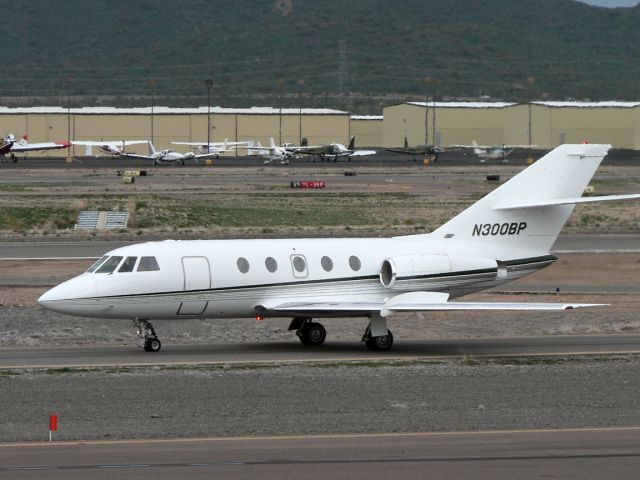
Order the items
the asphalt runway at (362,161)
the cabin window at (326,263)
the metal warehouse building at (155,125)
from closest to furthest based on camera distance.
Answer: the cabin window at (326,263)
the asphalt runway at (362,161)
the metal warehouse building at (155,125)

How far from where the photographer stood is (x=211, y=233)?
5719 centimetres

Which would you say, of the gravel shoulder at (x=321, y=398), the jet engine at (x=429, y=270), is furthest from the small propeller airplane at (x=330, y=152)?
the gravel shoulder at (x=321, y=398)

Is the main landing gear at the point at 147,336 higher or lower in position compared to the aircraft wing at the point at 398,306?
lower

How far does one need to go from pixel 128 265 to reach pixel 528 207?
927cm

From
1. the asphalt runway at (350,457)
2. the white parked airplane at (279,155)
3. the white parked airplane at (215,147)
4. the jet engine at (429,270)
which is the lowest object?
the asphalt runway at (350,457)

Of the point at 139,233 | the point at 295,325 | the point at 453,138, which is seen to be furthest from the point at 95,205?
the point at 453,138

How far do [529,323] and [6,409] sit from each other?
16507 mm

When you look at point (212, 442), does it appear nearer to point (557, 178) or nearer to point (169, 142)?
point (557, 178)

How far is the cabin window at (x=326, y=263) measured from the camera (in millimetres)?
29359

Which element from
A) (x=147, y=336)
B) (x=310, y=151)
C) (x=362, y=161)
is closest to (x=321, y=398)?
(x=147, y=336)

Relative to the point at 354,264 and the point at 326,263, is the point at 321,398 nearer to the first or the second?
the point at 326,263

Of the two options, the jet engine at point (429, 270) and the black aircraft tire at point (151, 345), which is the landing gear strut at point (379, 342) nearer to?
the jet engine at point (429, 270)

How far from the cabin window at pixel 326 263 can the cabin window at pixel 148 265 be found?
3.74 m

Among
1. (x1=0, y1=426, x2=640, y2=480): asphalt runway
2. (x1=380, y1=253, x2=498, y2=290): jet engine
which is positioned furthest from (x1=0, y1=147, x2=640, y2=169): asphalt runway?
(x1=0, y1=426, x2=640, y2=480): asphalt runway
